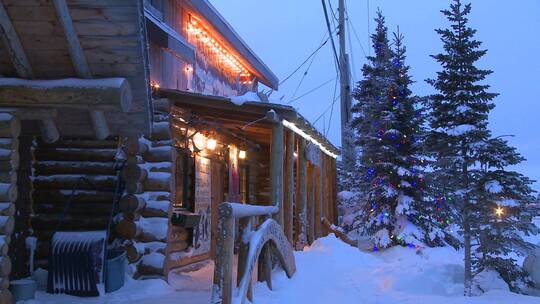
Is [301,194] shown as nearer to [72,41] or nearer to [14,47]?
[72,41]

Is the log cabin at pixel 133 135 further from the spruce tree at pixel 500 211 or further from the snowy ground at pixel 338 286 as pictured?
the spruce tree at pixel 500 211

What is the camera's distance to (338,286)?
955 centimetres

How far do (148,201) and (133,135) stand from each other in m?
1.86

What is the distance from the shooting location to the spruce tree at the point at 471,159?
10.9m

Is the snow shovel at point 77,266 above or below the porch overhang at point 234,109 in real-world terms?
below

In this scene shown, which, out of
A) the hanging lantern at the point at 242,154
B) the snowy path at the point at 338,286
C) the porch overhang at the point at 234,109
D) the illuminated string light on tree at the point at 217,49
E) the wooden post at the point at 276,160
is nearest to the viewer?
the snowy path at the point at 338,286

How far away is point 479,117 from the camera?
1143 cm

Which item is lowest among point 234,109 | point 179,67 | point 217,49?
point 234,109

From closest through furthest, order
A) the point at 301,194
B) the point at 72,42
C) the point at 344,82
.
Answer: the point at 72,42
the point at 301,194
the point at 344,82

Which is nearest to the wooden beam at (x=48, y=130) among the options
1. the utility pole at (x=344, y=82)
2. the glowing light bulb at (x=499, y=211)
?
the glowing light bulb at (x=499, y=211)

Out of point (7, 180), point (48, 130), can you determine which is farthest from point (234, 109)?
point (7, 180)

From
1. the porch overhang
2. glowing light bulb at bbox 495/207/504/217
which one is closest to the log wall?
the porch overhang

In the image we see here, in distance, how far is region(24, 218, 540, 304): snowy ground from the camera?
7996 millimetres

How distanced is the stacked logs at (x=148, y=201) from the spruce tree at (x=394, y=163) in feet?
28.4
